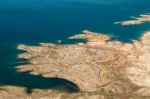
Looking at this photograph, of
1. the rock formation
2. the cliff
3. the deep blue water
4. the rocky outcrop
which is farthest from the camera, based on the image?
the rock formation

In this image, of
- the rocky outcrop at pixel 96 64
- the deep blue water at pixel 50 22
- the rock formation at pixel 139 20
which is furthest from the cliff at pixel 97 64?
the rock formation at pixel 139 20

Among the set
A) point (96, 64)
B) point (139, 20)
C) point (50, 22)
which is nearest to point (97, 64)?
point (96, 64)

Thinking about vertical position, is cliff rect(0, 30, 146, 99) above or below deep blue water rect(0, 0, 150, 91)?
below

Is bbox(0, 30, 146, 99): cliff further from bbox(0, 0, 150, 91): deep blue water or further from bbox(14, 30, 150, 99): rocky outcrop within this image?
bbox(0, 0, 150, 91): deep blue water

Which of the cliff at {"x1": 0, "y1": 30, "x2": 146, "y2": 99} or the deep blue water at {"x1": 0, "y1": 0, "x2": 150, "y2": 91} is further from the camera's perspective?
the deep blue water at {"x1": 0, "y1": 0, "x2": 150, "y2": 91}

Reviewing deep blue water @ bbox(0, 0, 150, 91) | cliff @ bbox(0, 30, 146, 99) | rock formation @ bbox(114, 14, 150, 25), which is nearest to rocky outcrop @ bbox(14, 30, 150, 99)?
cliff @ bbox(0, 30, 146, 99)

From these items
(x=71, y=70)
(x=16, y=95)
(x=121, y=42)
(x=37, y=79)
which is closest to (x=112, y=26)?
(x=121, y=42)
